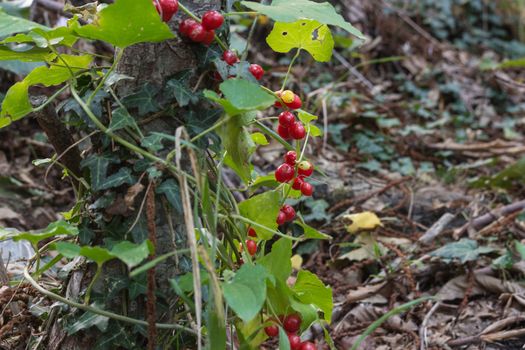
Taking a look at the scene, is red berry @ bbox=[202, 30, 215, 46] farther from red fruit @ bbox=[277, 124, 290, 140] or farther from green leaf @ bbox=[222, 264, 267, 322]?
green leaf @ bbox=[222, 264, 267, 322]

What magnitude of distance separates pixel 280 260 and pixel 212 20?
406 millimetres

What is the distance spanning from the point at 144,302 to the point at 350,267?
3.01 feet

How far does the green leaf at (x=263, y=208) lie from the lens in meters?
1.03

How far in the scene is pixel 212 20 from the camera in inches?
36.0

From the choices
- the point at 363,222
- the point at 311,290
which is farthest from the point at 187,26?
the point at 363,222

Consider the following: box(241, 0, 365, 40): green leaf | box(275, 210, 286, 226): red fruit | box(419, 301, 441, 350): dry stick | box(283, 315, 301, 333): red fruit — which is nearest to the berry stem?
box(241, 0, 365, 40): green leaf

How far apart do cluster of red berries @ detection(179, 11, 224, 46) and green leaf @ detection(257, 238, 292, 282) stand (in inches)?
14.1

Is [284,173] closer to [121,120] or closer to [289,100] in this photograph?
[289,100]

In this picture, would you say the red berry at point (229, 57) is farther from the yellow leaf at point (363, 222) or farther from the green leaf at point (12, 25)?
the yellow leaf at point (363, 222)

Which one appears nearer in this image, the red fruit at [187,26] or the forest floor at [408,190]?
the red fruit at [187,26]

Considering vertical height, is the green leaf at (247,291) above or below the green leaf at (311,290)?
above

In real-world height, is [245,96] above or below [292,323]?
above

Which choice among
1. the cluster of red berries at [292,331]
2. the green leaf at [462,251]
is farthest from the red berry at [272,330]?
the green leaf at [462,251]

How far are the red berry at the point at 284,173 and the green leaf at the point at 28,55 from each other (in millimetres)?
439
